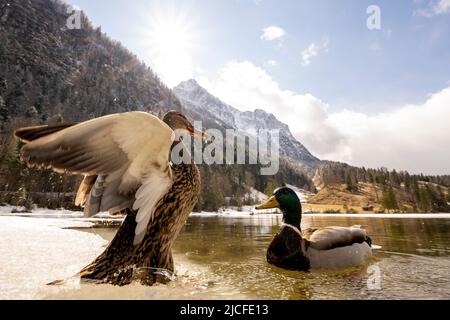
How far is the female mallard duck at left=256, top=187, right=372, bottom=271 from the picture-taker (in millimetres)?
5547

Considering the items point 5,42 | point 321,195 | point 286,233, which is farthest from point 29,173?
point 5,42

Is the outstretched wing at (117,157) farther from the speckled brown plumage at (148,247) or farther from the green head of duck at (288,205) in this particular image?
the green head of duck at (288,205)

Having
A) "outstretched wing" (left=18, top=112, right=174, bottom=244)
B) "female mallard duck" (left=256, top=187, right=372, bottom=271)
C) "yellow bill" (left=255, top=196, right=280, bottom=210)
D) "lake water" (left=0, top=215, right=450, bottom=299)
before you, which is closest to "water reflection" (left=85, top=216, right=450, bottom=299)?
"lake water" (left=0, top=215, right=450, bottom=299)

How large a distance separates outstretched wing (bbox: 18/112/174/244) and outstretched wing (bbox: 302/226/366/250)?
3.70m

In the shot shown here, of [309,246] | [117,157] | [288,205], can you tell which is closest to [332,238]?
[309,246]

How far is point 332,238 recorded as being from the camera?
6.05 metres

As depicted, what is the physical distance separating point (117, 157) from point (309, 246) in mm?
4215

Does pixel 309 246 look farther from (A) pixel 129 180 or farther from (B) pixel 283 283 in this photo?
(A) pixel 129 180

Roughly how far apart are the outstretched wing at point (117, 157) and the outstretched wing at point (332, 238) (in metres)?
3.70

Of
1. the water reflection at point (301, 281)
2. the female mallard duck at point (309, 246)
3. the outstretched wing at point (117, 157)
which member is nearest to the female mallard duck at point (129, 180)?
the outstretched wing at point (117, 157)

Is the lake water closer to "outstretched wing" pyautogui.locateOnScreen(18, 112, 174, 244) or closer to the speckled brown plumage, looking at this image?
the speckled brown plumage
